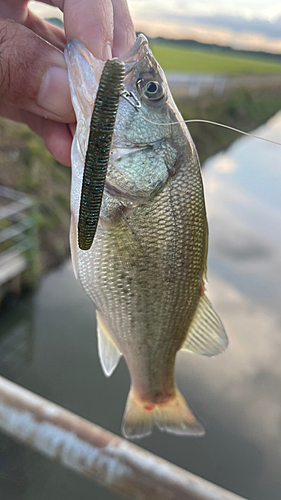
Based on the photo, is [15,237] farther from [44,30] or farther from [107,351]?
[107,351]

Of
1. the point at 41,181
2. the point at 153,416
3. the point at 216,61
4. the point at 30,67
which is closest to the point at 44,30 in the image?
the point at 30,67

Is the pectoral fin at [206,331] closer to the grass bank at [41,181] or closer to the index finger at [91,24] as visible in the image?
the index finger at [91,24]

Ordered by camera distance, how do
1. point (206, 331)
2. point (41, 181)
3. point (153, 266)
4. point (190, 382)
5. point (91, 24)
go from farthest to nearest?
point (41, 181) < point (190, 382) < point (206, 331) < point (153, 266) < point (91, 24)

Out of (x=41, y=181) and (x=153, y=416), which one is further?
(x=41, y=181)

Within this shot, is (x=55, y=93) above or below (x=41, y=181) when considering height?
above

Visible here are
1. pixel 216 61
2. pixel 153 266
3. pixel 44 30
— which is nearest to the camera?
pixel 153 266

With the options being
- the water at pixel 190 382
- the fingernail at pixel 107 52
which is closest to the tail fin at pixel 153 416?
the fingernail at pixel 107 52

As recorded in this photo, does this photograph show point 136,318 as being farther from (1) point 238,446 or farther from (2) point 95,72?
(1) point 238,446
